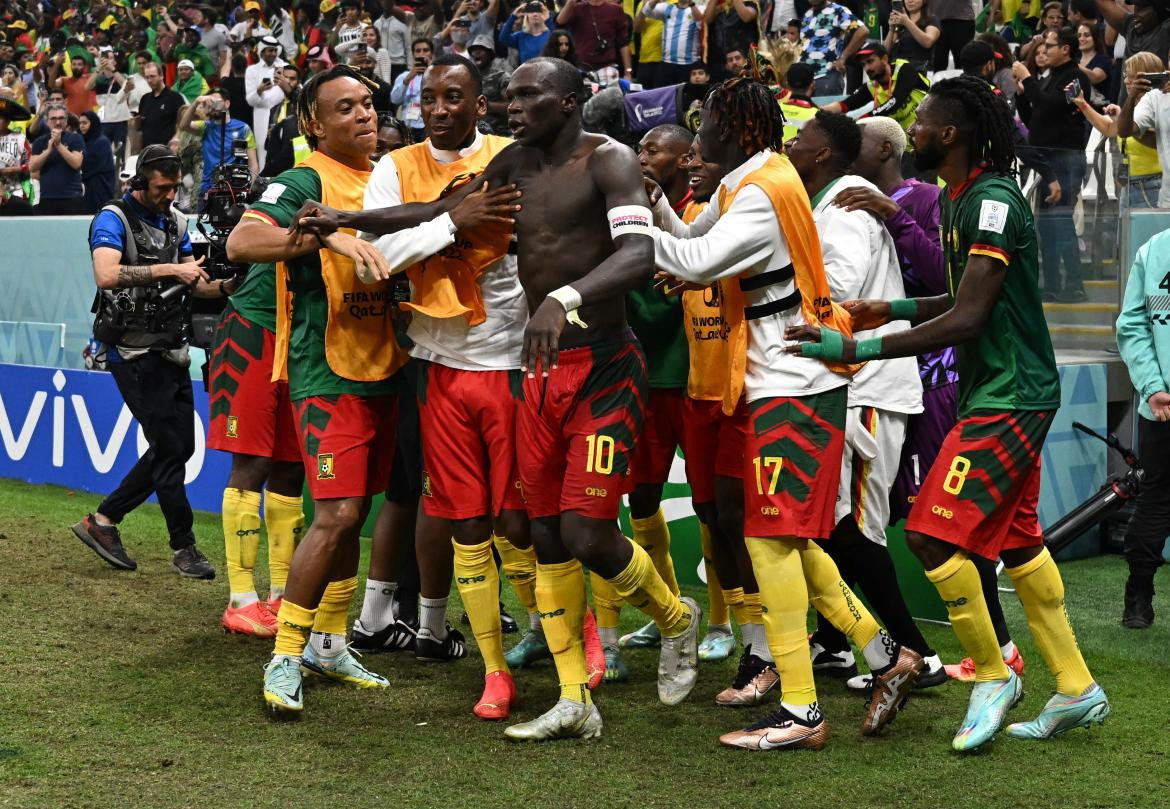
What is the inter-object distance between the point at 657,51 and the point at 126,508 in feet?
30.2

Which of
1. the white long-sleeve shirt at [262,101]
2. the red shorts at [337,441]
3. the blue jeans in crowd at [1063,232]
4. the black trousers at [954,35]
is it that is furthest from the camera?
the white long-sleeve shirt at [262,101]

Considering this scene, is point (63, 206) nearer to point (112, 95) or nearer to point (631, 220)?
point (112, 95)

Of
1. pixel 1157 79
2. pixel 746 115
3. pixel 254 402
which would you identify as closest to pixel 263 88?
pixel 1157 79

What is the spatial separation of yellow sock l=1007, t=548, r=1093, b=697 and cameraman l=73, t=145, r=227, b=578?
4459mm

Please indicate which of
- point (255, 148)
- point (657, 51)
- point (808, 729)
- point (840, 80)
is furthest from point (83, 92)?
point (808, 729)

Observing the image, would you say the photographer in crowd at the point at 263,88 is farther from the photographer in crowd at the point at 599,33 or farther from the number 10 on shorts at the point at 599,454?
the number 10 on shorts at the point at 599,454

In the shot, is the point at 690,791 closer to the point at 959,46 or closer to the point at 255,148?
the point at 959,46

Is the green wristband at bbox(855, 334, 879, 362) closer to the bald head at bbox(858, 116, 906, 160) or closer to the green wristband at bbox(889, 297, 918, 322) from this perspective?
the green wristband at bbox(889, 297, 918, 322)

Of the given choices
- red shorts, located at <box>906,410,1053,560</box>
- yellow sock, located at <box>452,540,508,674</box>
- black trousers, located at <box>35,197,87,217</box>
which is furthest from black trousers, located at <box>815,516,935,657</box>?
black trousers, located at <box>35,197,87,217</box>

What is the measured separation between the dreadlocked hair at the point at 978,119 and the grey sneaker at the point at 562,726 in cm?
227

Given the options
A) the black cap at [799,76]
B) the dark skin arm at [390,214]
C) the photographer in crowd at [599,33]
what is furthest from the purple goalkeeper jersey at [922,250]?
the photographer in crowd at [599,33]

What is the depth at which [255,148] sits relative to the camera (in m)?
17.5

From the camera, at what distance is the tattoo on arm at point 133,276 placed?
291 inches

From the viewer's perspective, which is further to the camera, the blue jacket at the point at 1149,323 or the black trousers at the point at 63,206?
the black trousers at the point at 63,206
